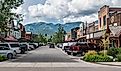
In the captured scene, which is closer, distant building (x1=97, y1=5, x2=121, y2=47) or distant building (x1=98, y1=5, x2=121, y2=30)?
distant building (x1=97, y1=5, x2=121, y2=47)

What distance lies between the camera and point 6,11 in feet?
109

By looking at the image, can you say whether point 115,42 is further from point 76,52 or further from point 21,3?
point 21,3

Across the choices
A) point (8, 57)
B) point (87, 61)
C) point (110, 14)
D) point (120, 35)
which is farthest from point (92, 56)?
point (110, 14)

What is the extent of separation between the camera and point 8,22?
34094mm

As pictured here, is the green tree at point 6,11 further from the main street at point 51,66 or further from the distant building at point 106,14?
the distant building at point 106,14

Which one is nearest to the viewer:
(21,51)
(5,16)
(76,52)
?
(5,16)

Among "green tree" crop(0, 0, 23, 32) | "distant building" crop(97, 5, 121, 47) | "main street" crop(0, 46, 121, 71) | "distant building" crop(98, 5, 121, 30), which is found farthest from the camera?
"distant building" crop(98, 5, 121, 30)

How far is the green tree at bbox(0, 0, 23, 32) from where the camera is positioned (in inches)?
1300

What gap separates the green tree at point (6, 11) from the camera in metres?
33.0

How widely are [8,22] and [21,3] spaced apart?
2539mm

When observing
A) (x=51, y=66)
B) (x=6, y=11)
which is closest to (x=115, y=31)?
(x=6, y=11)

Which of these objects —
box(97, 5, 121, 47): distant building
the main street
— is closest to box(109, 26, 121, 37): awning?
box(97, 5, 121, 47): distant building

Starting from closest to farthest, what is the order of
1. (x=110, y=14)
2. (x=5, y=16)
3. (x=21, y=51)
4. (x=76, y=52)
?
(x=5, y=16), (x=76, y=52), (x=21, y=51), (x=110, y=14)

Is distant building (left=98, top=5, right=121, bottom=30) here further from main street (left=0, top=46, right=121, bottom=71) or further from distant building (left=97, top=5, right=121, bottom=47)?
main street (left=0, top=46, right=121, bottom=71)
